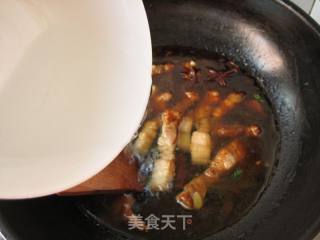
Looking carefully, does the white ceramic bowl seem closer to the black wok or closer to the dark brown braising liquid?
the black wok

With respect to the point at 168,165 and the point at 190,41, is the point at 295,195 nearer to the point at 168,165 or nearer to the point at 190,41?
the point at 168,165

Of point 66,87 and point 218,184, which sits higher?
point 66,87

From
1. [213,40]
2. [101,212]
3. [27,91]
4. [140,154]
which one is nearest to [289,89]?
[213,40]
